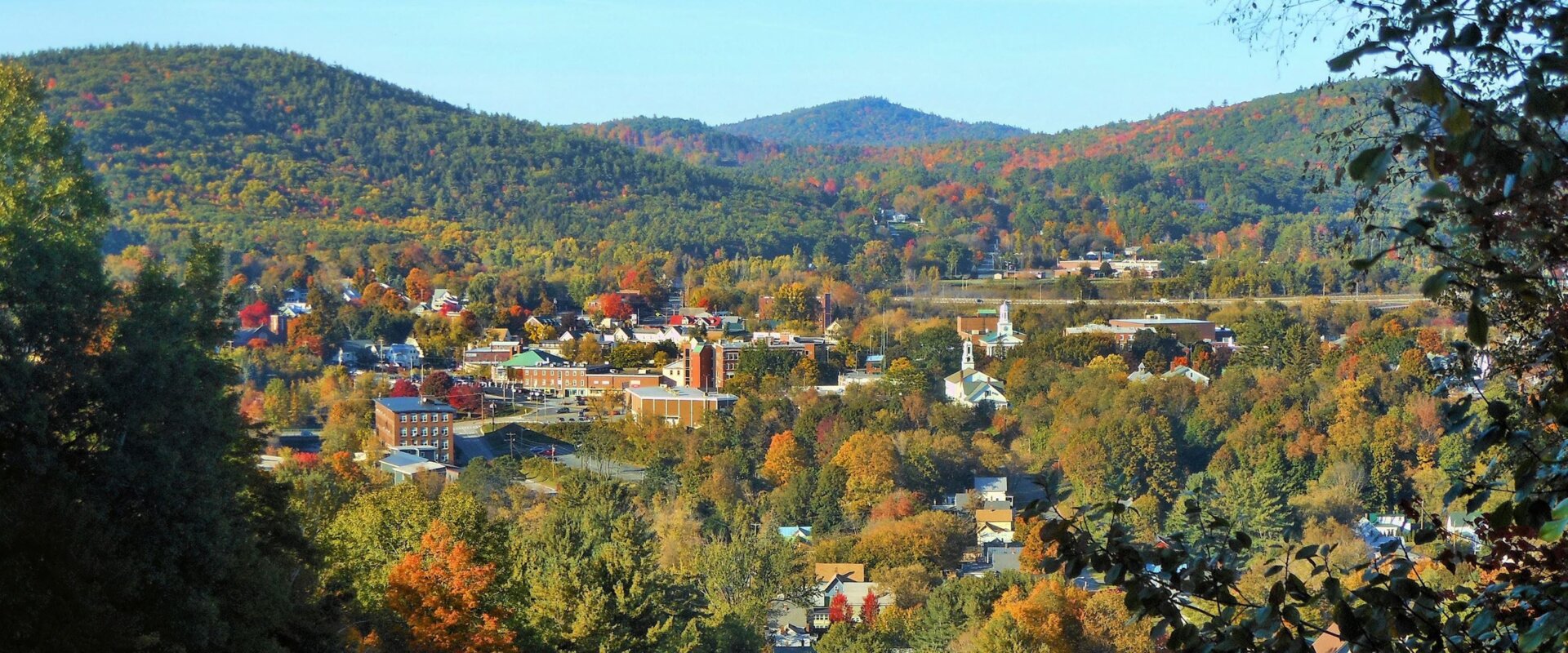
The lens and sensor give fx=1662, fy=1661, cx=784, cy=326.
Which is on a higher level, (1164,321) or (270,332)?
(1164,321)

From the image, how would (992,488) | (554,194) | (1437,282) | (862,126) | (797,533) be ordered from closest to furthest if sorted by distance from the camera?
(1437,282) → (797,533) → (992,488) → (554,194) → (862,126)

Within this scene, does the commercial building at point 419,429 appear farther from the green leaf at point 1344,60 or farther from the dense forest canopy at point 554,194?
the green leaf at point 1344,60

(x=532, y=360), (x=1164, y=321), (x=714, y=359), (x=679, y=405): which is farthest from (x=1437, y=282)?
(x=1164, y=321)

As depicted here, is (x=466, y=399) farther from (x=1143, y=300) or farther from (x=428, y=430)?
(x=1143, y=300)

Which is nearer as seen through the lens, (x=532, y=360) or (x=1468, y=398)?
(x=1468, y=398)

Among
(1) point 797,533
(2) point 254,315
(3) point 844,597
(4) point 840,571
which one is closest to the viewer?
(3) point 844,597

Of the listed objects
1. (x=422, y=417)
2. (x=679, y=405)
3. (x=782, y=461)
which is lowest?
(x=782, y=461)

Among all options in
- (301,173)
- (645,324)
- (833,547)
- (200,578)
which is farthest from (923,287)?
(200,578)
